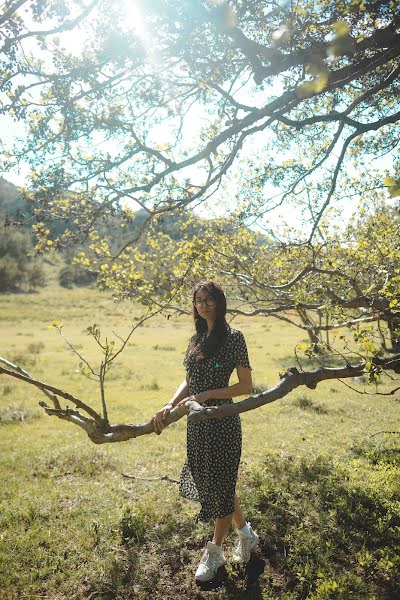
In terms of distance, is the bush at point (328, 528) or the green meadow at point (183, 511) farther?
the green meadow at point (183, 511)

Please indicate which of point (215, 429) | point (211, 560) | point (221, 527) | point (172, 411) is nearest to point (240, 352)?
point (215, 429)

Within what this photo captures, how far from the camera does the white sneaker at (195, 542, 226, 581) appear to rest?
3967 mm

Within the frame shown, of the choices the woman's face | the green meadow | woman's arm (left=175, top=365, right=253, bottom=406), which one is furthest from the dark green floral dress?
the green meadow

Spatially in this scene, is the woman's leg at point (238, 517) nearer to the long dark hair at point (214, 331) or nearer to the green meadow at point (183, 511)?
the green meadow at point (183, 511)

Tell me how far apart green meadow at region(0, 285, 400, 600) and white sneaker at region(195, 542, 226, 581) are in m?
0.21

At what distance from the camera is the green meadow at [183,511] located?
4.17 metres

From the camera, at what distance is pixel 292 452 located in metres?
7.72

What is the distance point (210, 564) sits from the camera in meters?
4.00

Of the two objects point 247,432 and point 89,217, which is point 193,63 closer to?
point 89,217

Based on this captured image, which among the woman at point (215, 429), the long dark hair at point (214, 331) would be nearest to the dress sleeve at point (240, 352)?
the woman at point (215, 429)

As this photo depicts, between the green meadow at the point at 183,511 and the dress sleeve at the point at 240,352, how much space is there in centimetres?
148

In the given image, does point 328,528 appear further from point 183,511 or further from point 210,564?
point 183,511

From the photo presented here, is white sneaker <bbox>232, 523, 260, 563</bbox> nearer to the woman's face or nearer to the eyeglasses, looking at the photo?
the woman's face

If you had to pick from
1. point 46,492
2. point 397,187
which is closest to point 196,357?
point 397,187
